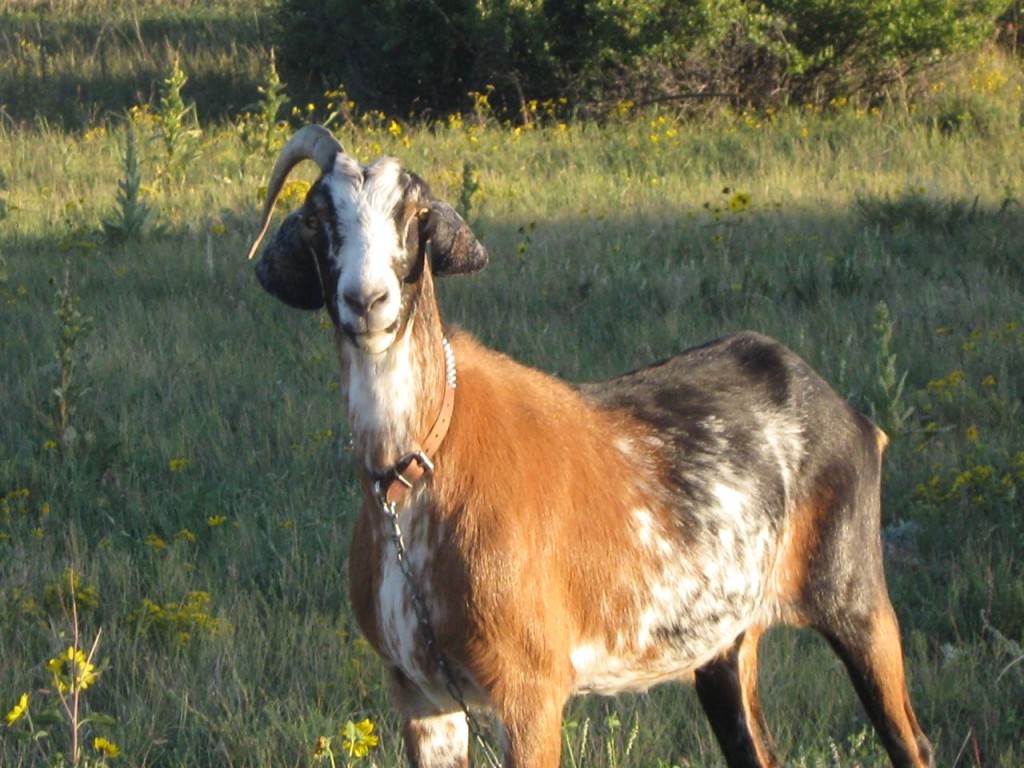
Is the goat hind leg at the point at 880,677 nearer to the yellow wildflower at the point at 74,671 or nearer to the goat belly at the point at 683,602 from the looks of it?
the goat belly at the point at 683,602

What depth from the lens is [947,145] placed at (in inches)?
482

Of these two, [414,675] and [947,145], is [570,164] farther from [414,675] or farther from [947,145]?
[414,675]

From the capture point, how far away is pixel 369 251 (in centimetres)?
317

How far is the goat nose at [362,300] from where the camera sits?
3080 millimetres

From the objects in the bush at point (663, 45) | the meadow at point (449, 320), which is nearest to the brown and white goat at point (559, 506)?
the meadow at point (449, 320)

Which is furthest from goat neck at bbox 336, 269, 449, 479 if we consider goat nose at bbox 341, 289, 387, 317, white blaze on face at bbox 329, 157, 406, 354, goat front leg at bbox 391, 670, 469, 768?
goat front leg at bbox 391, 670, 469, 768

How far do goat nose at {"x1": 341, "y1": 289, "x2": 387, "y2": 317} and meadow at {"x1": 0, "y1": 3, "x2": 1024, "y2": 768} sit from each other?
3.93 ft

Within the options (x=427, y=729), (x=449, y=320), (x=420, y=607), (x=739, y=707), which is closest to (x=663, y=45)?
(x=449, y=320)

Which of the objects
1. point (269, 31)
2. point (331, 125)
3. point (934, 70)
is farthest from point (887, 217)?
point (269, 31)

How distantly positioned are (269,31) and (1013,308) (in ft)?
43.1

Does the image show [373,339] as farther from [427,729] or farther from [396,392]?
[427,729]

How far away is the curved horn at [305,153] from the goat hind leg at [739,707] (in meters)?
1.82

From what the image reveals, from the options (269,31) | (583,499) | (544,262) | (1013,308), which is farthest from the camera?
(269,31)

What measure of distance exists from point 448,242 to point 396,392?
364 mm
